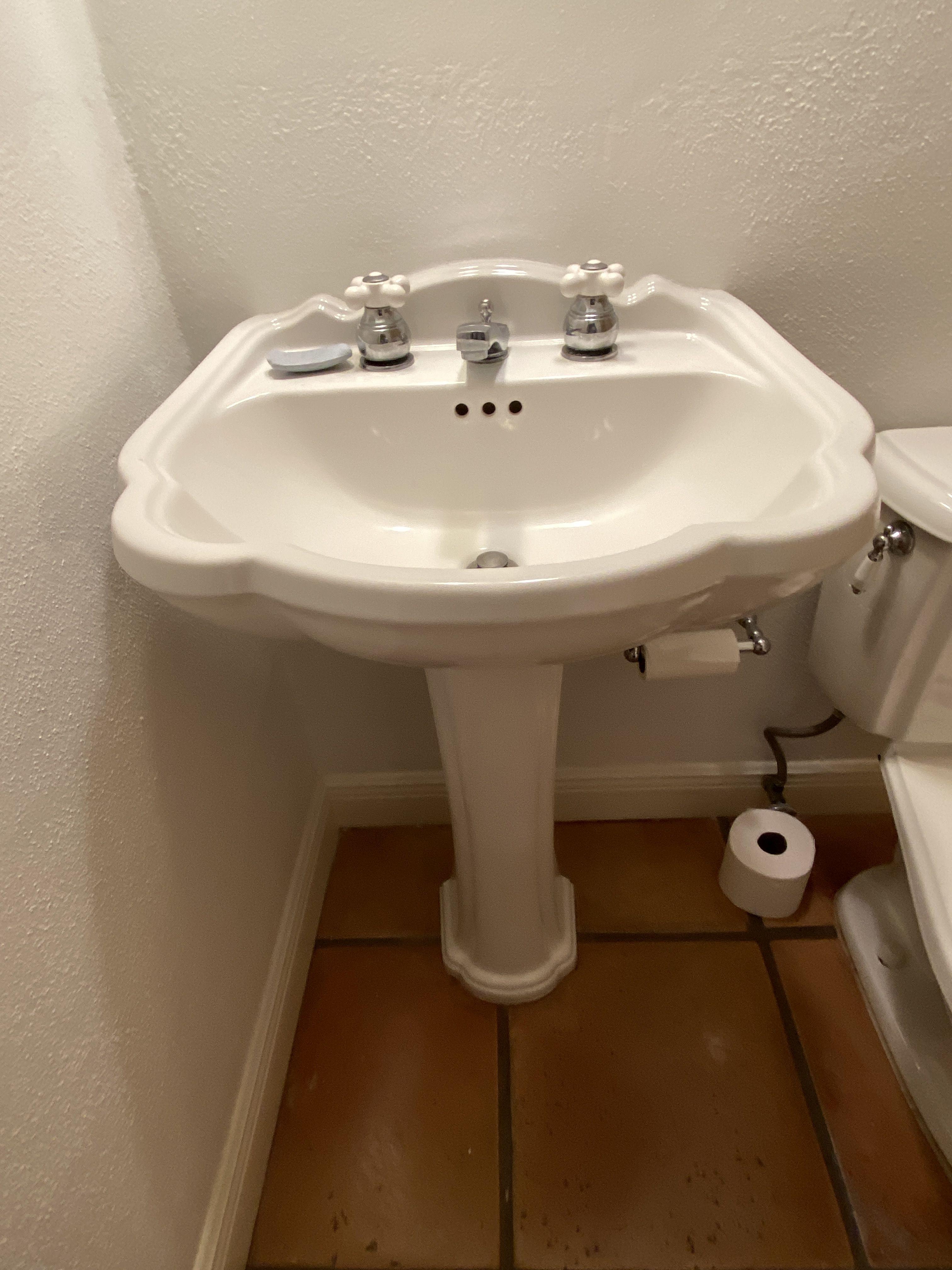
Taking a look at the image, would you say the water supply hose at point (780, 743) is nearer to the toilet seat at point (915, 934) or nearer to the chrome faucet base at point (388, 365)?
the toilet seat at point (915, 934)

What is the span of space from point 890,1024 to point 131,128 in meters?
1.36

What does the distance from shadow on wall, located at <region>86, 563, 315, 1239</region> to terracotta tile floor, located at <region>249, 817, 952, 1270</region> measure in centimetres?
18

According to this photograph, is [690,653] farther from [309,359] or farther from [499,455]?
[309,359]

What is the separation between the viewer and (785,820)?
3.71 ft

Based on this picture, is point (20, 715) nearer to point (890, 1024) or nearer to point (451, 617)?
point (451, 617)

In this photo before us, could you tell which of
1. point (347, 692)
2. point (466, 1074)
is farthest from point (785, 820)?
point (347, 692)

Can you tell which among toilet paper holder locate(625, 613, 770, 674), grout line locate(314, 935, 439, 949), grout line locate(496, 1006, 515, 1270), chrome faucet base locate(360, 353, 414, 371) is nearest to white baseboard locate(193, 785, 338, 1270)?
grout line locate(314, 935, 439, 949)

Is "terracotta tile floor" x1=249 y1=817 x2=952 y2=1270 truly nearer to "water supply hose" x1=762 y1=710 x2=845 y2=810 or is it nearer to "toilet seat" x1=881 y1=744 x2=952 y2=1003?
"water supply hose" x1=762 y1=710 x2=845 y2=810

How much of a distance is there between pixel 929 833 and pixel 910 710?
0.14 metres

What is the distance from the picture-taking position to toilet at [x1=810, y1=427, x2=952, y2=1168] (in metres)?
0.75

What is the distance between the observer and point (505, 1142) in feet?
3.04

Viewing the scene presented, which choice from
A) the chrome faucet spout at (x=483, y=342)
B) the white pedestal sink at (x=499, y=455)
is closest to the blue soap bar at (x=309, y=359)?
the white pedestal sink at (x=499, y=455)

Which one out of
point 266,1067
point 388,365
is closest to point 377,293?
point 388,365

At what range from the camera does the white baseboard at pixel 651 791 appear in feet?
3.99
